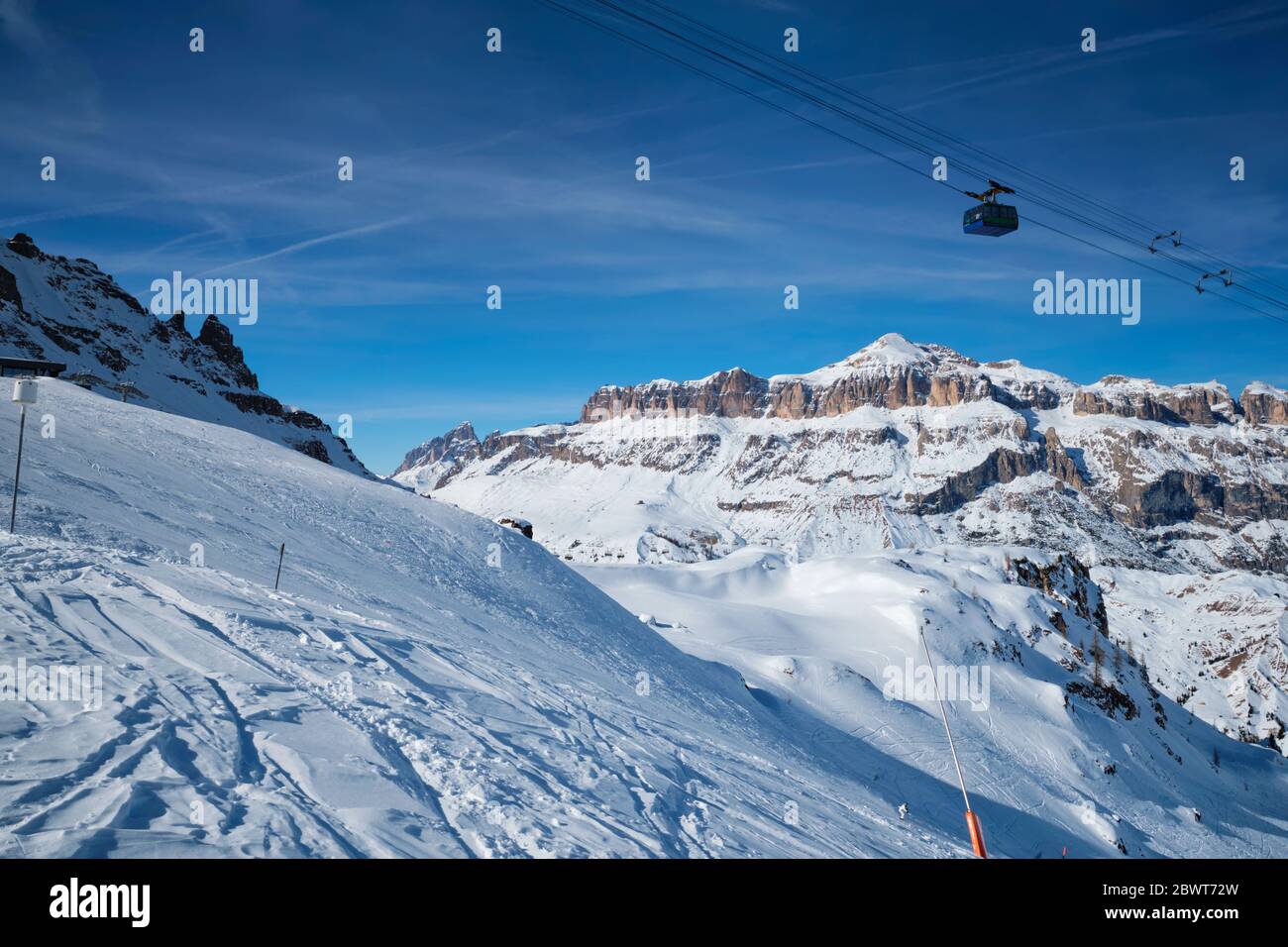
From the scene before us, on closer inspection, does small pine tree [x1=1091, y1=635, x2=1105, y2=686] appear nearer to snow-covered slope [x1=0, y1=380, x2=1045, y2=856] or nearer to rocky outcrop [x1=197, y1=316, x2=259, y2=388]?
snow-covered slope [x1=0, y1=380, x2=1045, y2=856]

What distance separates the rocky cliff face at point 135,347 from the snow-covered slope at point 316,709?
3988 inches

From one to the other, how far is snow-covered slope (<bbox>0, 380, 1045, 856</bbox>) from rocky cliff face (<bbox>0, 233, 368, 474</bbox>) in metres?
101

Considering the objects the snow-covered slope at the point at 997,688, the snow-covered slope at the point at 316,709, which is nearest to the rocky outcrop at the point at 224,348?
the snow-covered slope at the point at 997,688

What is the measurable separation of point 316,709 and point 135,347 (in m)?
161

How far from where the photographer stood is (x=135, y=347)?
138 metres

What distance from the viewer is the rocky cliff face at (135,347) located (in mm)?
114750

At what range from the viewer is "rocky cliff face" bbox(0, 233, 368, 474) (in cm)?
11475

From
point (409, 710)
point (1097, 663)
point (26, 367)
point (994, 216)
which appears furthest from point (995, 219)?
point (1097, 663)

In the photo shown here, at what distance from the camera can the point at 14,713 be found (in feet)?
25.8

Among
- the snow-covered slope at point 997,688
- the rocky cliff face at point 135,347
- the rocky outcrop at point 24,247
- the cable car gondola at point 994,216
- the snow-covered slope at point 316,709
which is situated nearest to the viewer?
the snow-covered slope at point 316,709

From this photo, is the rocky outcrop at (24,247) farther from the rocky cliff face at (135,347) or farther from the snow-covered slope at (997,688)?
the snow-covered slope at (997,688)

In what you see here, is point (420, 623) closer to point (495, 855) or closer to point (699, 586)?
point (495, 855)
